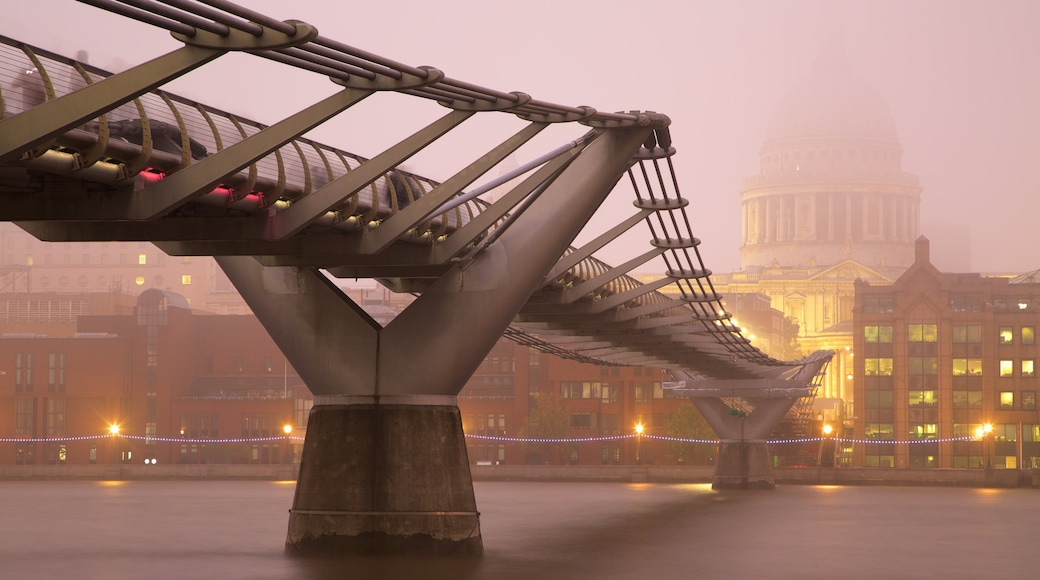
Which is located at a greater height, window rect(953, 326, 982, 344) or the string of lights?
window rect(953, 326, 982, 344)

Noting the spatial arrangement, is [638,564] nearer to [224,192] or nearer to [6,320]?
[224,192]

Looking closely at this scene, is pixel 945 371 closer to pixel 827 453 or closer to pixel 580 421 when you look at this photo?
pixel 827 453

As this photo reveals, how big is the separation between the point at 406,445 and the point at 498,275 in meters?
4.16

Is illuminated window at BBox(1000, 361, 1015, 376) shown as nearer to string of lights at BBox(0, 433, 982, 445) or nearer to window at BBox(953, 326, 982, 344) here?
window at BBox(953, 326, 982, 344)

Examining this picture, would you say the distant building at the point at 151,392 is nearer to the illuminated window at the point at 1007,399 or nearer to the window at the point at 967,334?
the window at the point at 967,334

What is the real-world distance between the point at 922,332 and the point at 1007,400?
877 cm

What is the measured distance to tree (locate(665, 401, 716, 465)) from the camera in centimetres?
12525

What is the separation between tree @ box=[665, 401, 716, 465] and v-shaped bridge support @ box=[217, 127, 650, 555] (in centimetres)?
8935

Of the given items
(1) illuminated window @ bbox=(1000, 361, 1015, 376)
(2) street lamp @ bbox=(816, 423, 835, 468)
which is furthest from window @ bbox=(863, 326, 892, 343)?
(2) street lamp @ bbox=(816, 423, 835, 468)

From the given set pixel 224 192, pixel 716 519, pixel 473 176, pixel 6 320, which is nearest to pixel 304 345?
pixel 473 176

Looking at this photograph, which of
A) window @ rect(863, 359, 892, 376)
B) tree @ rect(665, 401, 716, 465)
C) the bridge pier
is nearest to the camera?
the bridge pier

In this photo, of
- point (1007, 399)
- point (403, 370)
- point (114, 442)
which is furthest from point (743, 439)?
point (403, 370)

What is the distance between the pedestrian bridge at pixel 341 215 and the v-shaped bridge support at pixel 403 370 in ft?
0.14

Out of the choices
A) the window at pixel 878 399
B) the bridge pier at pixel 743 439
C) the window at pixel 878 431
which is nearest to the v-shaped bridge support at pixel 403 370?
the bridge pier at pixel 743 439
